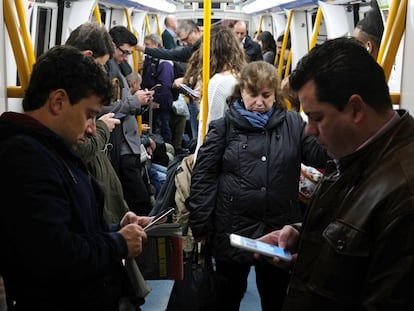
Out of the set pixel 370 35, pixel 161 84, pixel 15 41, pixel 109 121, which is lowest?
pixel 109 121

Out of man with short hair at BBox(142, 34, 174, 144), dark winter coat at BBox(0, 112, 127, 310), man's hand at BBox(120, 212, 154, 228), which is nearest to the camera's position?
dark winter coat at BBox(0, 112, 127, 310)

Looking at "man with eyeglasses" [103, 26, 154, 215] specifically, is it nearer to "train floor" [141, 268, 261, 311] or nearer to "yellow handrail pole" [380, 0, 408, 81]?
"train floor" [141, 268, 261, 311]

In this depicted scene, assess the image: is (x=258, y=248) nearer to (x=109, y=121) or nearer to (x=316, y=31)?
(x=109, y=121)

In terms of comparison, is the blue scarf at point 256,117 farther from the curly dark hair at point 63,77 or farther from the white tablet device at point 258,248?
the curly dark hair at point 63,77

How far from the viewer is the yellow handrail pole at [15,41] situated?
2437mm

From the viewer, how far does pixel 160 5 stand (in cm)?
1116

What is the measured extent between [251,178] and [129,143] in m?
1.59

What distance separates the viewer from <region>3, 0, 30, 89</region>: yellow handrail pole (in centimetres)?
244

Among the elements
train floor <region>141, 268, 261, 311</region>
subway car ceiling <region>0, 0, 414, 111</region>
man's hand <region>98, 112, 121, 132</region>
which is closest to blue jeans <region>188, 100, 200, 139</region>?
subway car ceiling <region>0, 0, 414, 111</region>

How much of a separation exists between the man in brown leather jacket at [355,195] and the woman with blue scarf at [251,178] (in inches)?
46.8

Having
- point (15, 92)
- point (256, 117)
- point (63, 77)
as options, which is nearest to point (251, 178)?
point (256, 117)

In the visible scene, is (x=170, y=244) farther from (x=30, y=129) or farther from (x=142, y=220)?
(x=30, y=129)

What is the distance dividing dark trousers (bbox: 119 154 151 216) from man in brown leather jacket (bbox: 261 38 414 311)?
109 inches

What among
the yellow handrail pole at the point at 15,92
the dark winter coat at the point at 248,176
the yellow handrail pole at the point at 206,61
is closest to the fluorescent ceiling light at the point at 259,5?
the yellow handrail pole at the point at 206,61
